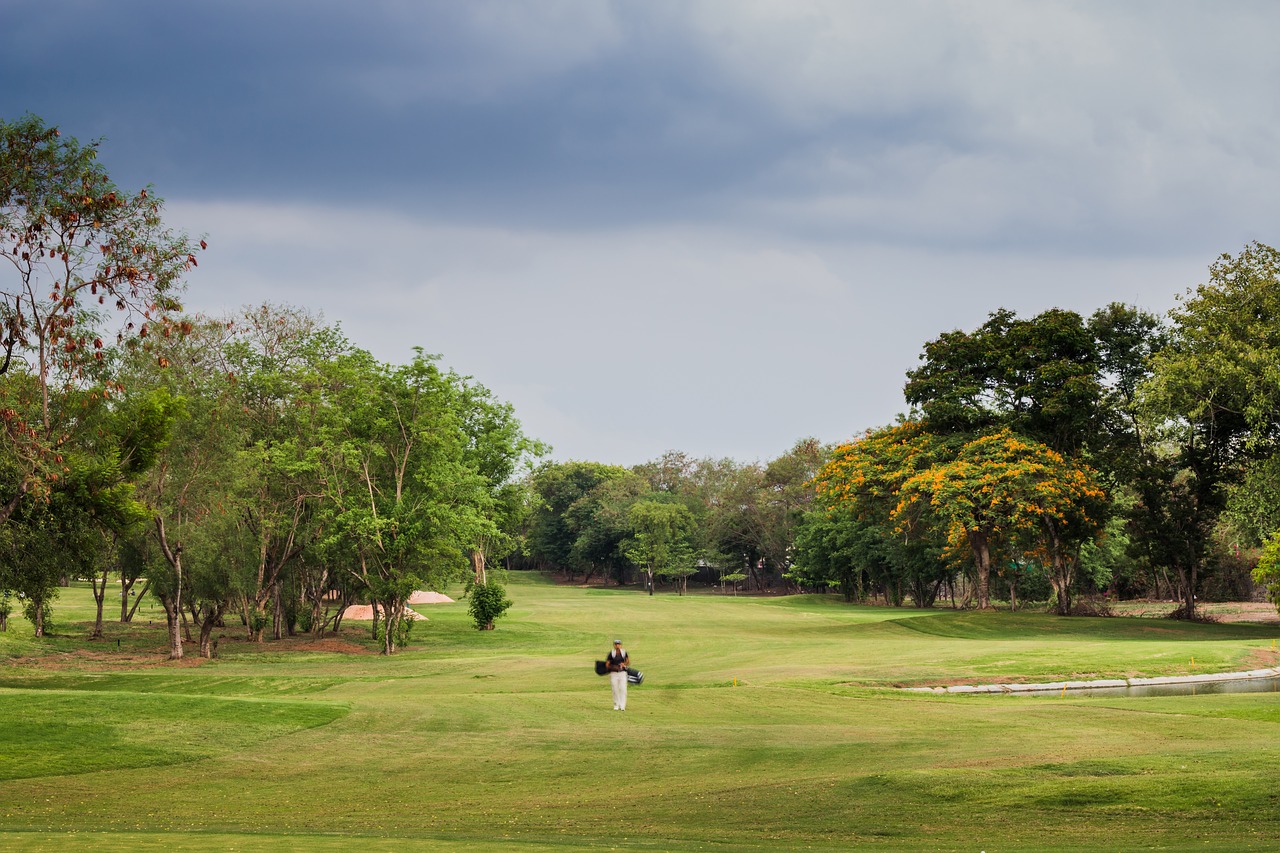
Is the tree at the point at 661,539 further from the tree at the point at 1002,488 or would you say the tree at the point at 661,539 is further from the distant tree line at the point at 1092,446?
the tree at the point at 1002,488

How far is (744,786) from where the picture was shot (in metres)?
16.9

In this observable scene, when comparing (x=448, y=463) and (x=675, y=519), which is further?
(x=675, y=519)

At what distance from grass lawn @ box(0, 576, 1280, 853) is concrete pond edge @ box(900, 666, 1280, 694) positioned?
874 millimetres

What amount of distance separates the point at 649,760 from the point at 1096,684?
18.7 meters

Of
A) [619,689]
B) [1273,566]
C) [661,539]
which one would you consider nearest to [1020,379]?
[1273,566]

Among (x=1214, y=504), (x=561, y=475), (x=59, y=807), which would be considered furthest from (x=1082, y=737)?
(x=561, y=475)

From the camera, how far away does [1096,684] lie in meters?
31.6

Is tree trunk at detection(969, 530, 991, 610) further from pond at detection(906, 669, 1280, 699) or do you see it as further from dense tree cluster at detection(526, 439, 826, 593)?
dense tree cluster at detection(526, 439, 826, 593)

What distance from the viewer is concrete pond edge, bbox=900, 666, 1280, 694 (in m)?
30.6

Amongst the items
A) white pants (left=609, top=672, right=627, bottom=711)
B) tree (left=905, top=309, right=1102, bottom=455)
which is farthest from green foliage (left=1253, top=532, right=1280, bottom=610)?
white pants (left=609, top=672, right=627, bottom=711)

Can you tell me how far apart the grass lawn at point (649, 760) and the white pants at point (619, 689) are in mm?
377

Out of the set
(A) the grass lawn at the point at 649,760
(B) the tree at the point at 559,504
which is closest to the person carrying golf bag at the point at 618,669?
(A) the grass lawn at the point at 649,760

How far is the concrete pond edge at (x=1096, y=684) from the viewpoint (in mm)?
30636

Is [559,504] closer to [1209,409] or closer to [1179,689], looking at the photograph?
[1209,409]
